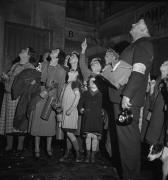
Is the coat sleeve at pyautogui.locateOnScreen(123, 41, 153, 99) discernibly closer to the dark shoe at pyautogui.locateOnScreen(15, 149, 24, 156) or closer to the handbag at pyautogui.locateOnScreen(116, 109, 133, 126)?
the handbag at pyautogui.locateOnScreen(116, 109, 133, 126)

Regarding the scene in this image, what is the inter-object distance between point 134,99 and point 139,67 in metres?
0.40

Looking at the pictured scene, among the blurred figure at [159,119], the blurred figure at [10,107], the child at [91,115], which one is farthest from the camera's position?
the blurred figure at [10,107]

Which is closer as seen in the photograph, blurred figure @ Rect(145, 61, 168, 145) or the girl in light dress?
blurred figure @ Rect(145, 61, 168, 145)

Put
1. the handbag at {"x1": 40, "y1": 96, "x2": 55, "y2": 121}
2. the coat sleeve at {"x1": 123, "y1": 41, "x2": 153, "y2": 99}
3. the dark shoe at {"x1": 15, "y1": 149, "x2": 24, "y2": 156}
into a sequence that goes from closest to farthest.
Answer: the coat sleeve at {"x1": 123, "y1": 41, "x2": 153, "y2": 99}
the handbag at {"x1": 40, "y1": 96, "x2": 55, "y2": 121}
the dark shoe at {"x1": 15, "y1": 149, "x2": 24, "y2": 156}

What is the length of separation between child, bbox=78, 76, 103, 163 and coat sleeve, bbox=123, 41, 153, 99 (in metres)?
1.20

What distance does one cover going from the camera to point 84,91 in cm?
403

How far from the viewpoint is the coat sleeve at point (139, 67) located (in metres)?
2.68

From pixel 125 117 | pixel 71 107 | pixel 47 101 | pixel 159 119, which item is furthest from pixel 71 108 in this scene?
pixel 159 119

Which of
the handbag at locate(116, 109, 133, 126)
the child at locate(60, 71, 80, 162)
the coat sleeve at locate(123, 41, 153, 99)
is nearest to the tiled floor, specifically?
the child at locate(60, 71, 80, 162)

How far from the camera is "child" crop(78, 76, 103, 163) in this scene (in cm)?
380

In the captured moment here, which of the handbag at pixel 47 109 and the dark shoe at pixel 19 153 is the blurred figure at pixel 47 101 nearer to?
the handbag at pixel 47 109

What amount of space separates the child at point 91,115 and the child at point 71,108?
0.15m

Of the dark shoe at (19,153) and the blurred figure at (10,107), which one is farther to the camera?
the blurred figure at (10,107)

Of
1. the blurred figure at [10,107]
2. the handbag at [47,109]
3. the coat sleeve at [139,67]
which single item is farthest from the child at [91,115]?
the blurred figure at [10,107]
